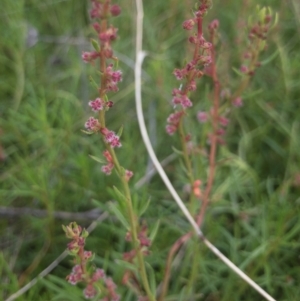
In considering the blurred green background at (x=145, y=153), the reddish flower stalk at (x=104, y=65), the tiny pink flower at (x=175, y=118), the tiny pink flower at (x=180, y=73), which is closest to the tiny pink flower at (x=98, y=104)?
the reddish flower stalk at (x=104, y=65)

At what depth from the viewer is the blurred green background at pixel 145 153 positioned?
113cm

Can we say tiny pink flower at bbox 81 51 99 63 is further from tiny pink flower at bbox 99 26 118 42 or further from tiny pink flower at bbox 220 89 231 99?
tiny pink flower at bbox 220 89 231 99

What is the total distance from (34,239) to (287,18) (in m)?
1.32

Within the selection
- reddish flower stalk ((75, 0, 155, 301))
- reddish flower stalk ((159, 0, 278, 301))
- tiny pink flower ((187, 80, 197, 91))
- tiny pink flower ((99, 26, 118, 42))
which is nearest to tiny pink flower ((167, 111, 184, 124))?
reddish flower stalk ((159, 0, 278, 301))

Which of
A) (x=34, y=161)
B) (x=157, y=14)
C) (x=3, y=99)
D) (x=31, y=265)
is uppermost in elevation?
(x=157, y=14)

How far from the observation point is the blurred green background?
113 cm

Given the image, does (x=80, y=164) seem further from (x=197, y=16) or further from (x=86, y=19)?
(x=86, y=19)

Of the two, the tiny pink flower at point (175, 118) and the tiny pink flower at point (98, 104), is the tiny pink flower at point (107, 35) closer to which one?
the tiny pink flower at point (98, 104)

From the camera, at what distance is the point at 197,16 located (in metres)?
0.72

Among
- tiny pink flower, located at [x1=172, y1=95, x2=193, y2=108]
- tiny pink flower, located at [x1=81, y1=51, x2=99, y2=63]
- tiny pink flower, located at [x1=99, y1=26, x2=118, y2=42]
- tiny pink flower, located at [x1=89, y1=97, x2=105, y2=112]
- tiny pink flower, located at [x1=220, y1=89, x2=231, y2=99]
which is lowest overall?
tiny pink flower, located at [x1=220, y1=89, x2=231, y2=99]

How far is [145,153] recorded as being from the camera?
1.44 meters

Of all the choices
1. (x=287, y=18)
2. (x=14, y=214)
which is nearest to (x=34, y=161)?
(x=14, y=214)

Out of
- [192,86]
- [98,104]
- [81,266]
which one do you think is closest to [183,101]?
[192,86]

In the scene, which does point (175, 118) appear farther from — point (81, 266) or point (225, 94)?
point (81, 266)
